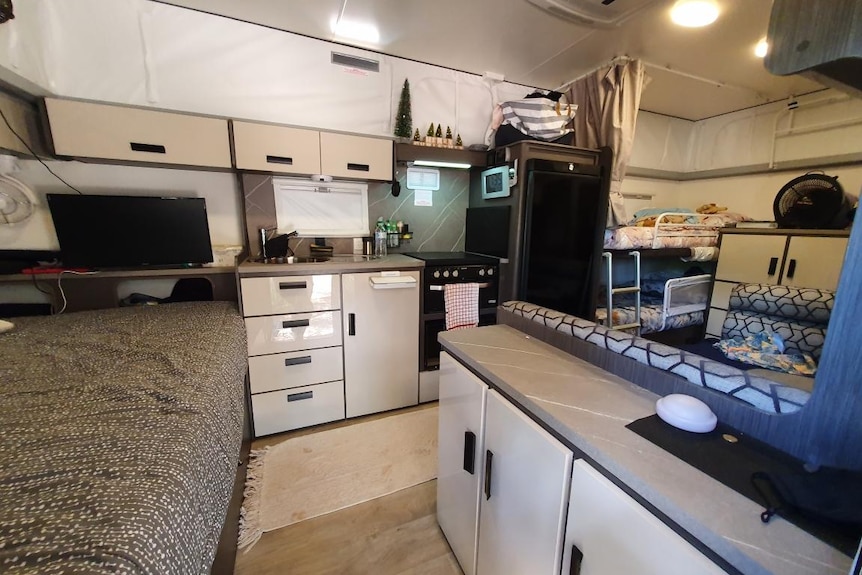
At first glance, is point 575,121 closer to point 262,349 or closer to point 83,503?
point 262,349

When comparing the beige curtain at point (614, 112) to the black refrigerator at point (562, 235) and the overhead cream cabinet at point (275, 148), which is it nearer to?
the black refrigerator at point (562, 235)

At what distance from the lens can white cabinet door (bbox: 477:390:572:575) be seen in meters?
0.74

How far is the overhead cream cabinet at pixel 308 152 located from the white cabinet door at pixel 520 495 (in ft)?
6.18

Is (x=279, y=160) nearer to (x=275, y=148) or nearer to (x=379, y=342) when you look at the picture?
(x=275, y=148)

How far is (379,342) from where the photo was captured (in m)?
2.25

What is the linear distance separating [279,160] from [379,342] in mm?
1387

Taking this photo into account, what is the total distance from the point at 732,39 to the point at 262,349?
12.3 feet

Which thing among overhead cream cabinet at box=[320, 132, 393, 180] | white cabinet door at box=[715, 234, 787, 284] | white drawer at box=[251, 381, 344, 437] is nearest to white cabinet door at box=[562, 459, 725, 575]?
white drawer at box=[251, 381, 344, 437]

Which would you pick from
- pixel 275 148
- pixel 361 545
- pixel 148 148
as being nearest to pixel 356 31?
pixel 275 148

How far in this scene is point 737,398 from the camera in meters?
0.68

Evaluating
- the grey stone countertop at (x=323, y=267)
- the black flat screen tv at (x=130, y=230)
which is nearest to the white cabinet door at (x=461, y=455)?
the grey stone countertop at (x=323, y=267)

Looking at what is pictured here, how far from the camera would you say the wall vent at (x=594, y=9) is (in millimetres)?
1863

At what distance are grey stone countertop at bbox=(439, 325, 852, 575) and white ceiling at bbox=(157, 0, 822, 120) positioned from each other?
6.94 feet

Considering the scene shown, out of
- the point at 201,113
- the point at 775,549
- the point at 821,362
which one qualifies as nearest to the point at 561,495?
the point at 775,549
